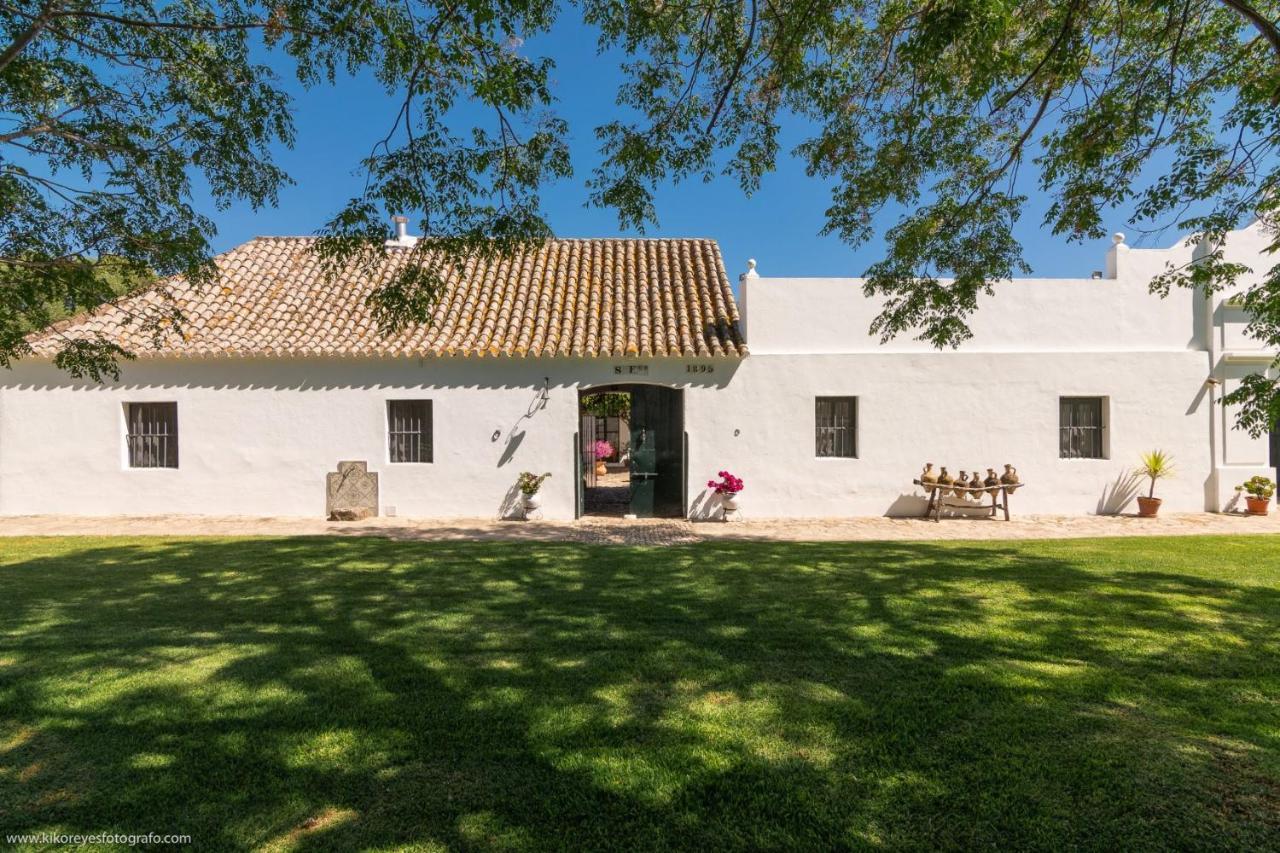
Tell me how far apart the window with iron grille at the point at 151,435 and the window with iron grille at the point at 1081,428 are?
17589 mm

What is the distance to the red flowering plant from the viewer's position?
35.5 feet

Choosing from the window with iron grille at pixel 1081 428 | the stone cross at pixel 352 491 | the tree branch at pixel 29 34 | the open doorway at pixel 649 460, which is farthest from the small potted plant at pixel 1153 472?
the tree branch at pixel 29 34

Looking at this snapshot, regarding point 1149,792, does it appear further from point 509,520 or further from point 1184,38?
point 509,520

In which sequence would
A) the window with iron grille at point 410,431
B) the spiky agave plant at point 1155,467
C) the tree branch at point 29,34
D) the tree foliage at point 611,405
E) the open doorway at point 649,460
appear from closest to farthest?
the tree branch at point 29,34
the spiky agave plant at point 1155,467
the window with iron grille at point 410,431
the open doorway at point 649,460
the tree foliage at point 611,405

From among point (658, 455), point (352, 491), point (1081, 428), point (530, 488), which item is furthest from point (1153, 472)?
point (352, 491)

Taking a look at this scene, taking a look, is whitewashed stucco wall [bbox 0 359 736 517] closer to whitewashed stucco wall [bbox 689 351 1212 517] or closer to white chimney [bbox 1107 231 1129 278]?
whitewashed stucco wall [bbox 689 351 1212 517]

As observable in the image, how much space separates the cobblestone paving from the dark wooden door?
2.64 ft

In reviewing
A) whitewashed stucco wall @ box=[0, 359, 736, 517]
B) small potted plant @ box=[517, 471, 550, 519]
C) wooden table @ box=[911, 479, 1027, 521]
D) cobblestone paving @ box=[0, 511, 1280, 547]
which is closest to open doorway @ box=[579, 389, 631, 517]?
small potted plant @ box=[517, 471, 550, 519]

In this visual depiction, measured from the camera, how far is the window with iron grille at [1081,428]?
11.6 meters

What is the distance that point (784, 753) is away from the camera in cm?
294

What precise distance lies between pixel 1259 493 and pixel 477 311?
1541 cm

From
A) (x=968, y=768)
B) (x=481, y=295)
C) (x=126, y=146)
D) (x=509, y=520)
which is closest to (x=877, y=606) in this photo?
(x=968, y=768)

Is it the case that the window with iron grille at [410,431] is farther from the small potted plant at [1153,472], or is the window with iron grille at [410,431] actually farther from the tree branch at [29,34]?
the small potted plant at [1153,472]

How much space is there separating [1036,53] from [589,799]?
8.04 meters
